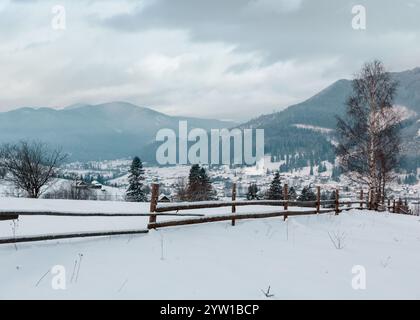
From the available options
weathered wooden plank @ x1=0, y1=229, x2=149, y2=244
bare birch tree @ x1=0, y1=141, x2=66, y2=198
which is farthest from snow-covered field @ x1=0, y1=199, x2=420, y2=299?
bare birch tree @ x1=0, y1=141, x2=66, y2=198

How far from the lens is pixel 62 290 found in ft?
17.7

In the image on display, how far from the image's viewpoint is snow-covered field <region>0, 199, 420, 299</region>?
5.60 metres

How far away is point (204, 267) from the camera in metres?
6.64

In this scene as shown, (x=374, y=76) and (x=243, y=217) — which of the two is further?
(x=374, y=76)

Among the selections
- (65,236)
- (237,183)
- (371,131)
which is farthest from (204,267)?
(237,183)

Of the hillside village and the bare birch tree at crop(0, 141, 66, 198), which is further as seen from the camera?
the hillside village

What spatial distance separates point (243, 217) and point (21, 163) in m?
27.8

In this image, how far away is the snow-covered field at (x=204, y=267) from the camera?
5.60 meters

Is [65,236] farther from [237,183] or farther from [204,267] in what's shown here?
[237,183]

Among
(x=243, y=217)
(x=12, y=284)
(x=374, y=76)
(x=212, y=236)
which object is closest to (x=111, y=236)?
(x=212, y=236)

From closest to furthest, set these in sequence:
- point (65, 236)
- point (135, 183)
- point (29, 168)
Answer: point (65, 236) → point (29, 168) → point (135, 183)

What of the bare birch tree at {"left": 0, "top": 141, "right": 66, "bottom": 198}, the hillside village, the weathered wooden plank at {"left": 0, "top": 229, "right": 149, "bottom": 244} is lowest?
the hillside village

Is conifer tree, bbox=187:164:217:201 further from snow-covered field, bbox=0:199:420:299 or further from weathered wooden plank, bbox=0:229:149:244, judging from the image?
weathered wooden plank, bbox=0:229:149:244
